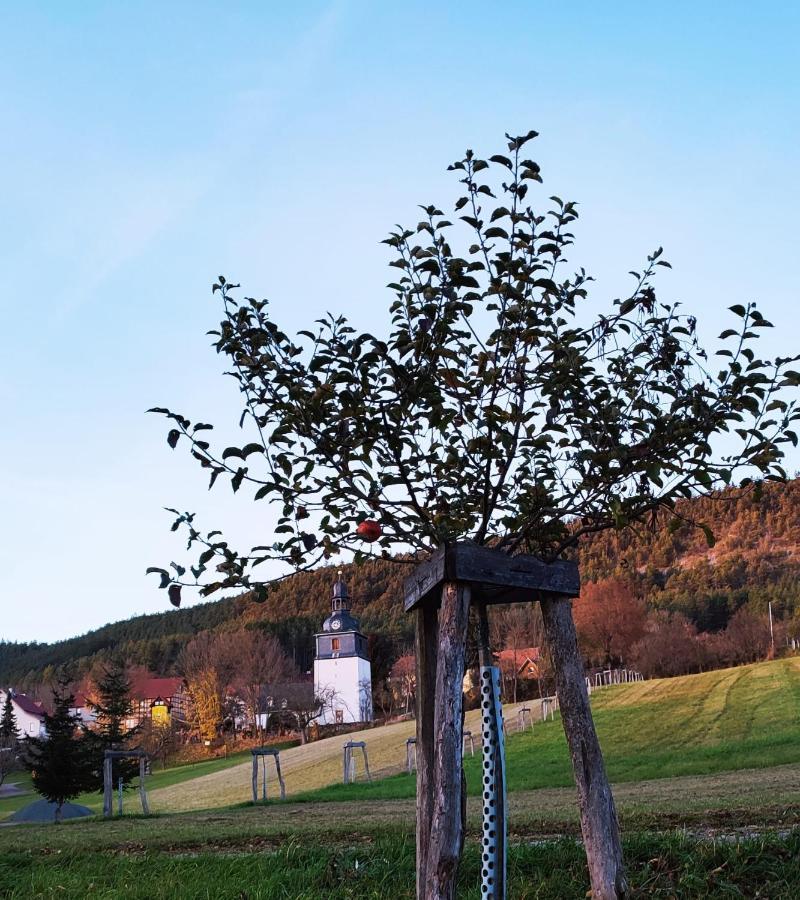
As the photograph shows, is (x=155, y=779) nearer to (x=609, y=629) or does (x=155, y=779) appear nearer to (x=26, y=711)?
(x=609, y=629)

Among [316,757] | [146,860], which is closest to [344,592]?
[316,757]

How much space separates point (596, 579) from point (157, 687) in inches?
2077

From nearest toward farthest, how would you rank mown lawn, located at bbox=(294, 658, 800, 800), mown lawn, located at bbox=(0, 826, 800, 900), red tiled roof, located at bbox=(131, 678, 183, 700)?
mown lawn, located at bbox=(0, 826, 800, 900), mown lawn, located at bbox=(294, 658, 800, 800), red tiled roof, located at bbox=(131, 678, 183, 700)

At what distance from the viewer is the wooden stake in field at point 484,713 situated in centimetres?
428

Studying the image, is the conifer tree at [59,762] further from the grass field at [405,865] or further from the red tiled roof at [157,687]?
the red tiled roof at [157,687]

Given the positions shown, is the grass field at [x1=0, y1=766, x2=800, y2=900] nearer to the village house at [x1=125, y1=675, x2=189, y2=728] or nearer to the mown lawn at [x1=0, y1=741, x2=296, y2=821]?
the mown lawn at [x1=0, y1=741, x2=296, y2=821]

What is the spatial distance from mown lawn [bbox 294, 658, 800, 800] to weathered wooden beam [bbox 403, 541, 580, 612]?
1825cm

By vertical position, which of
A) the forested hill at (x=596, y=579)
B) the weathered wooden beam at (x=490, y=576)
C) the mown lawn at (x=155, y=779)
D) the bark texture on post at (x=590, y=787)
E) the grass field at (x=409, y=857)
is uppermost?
the forested hill at (x=596, y=579)

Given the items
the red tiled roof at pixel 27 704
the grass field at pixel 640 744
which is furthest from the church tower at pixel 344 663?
the grass field at pixel 640 744

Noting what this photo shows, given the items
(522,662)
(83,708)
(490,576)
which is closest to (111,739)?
(490,576)

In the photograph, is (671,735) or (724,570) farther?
(724,570)

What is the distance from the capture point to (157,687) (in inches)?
4220

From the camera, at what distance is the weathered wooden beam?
4.46m

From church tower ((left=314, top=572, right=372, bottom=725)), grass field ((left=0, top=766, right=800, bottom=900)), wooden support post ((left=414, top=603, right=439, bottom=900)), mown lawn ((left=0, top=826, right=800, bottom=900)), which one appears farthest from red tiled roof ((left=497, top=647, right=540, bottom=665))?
wooden support post ((left=414, top=603, right=439, bottom=900))
